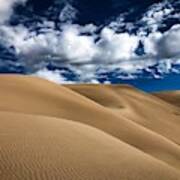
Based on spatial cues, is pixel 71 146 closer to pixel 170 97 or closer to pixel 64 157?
pixel 64 157

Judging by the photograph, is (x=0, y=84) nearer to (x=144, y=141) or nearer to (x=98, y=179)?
(x=144, y=141)

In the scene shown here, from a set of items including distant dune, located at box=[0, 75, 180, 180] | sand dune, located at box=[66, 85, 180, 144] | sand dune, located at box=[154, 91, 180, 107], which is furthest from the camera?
sand dune, located at box=[154, 91, 180, 107]

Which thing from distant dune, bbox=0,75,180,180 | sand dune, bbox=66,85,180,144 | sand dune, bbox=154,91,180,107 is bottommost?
sand dune, bbox=154,91,180,107

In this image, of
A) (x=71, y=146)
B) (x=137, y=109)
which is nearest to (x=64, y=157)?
(x=71, y=146)

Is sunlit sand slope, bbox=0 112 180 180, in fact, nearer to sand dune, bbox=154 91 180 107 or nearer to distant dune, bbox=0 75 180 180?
distant dune, bbox=0 75 180 180

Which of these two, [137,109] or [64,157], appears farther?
[137,109]

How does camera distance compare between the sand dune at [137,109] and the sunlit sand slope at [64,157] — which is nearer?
the sunlit sand slope at [64,157]

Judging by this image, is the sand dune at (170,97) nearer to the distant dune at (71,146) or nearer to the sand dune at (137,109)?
the sand dune at (137,109)

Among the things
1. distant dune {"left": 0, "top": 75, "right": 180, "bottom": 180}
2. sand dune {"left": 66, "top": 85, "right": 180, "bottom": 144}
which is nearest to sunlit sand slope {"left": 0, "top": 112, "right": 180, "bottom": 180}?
distant dune {"left": 0, "top": 75, "right": 180, "bottom": 180}

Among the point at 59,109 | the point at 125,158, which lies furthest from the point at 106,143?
the point at 59,109

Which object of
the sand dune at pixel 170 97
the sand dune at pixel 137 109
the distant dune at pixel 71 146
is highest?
the distant dune at pixel 71 146

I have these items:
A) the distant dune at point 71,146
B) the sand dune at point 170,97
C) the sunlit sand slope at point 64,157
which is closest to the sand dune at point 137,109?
the distant dune at point 71,146

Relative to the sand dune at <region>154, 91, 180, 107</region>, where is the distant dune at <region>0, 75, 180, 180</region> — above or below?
above

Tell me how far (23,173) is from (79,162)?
4.86 feet
